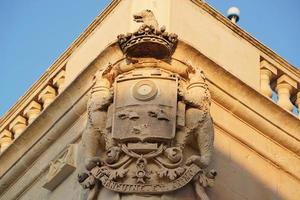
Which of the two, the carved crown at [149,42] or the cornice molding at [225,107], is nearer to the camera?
the carved crown at [149,42]

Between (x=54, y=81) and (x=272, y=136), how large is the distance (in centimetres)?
262

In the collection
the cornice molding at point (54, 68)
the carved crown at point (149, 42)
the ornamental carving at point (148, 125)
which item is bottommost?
the ornamental carving at point (148, 125)

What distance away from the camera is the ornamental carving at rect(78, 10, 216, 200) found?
935 centimetres

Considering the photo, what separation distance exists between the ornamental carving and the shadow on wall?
13.9 inches

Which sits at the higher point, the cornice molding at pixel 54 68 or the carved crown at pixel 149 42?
the cornice molding at pixel 54 68

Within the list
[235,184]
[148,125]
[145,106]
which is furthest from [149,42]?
[235,184]

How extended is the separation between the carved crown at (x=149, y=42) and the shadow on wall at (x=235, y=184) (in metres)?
1.09

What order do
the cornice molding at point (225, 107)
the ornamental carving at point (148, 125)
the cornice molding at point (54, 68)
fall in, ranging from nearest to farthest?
the ornamental carving at point (148, 125), the cornice molding at point (225, 107), the cornice molding at point (54, 68)

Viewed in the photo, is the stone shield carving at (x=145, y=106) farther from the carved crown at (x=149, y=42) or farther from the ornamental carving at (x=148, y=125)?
the carved crown at (x=149, y=42)

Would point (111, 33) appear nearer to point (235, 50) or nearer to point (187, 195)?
point (235, 50)

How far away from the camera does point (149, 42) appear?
33.3 feet

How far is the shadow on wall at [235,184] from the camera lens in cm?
991

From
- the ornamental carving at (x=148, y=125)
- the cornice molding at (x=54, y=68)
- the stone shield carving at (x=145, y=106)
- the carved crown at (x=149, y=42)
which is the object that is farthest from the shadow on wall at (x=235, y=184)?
the cornice molding at (x=54, y=68)

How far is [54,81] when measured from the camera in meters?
11.9
